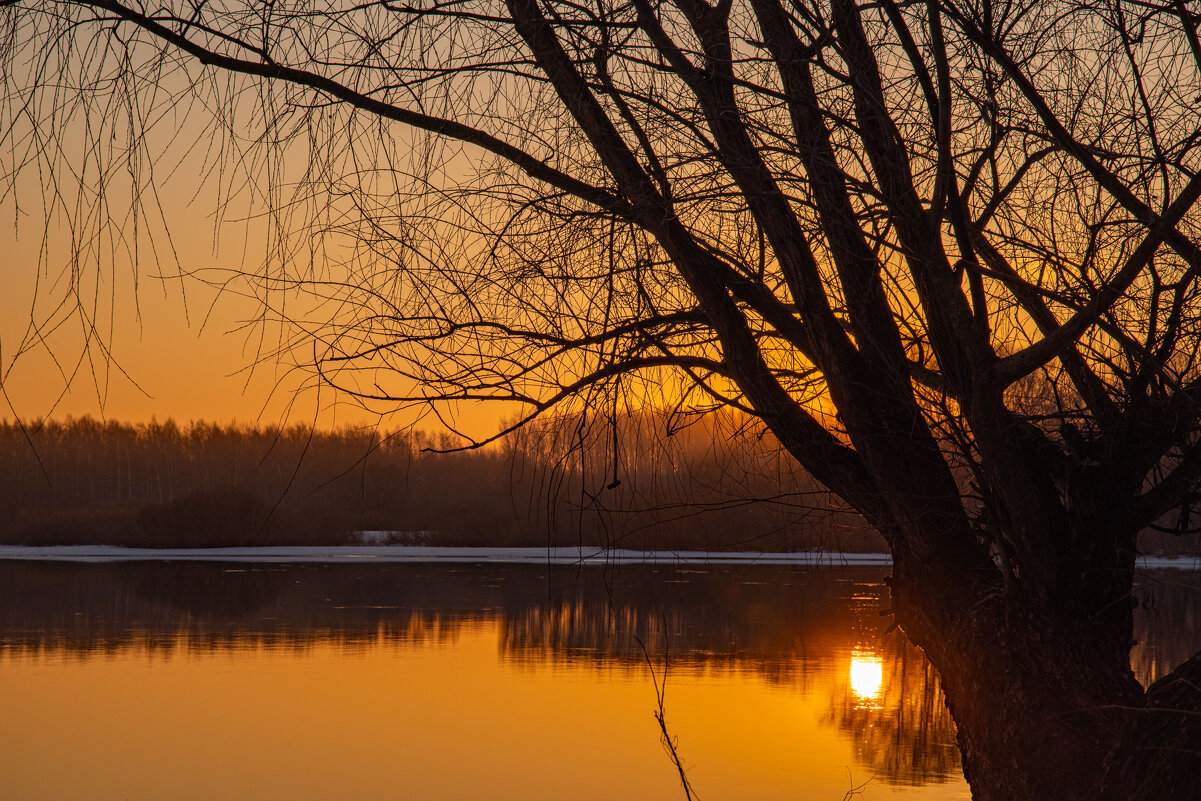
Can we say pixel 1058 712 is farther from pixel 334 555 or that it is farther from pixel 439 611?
pixel 334 555

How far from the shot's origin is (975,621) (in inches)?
96.7

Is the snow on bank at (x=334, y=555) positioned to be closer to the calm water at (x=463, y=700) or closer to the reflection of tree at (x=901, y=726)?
the calm water at (x=463, y=700)

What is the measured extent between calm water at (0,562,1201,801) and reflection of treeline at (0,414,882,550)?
1.38 meters

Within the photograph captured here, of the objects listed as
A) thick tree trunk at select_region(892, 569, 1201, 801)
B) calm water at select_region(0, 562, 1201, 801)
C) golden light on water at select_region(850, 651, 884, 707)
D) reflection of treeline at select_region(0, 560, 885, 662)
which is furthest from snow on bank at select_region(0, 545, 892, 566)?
thick tree trunk at select_region(892, 569, 1201, 801)

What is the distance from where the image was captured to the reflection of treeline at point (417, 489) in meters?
2.66

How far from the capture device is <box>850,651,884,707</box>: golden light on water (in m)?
9.66

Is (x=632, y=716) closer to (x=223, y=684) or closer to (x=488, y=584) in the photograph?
(x=223, y=684)

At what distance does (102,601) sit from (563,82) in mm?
15874

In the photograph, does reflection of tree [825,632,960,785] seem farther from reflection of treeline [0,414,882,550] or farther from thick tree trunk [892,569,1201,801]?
thick tree trunk [892,569,1201,801]

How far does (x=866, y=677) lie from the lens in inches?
420

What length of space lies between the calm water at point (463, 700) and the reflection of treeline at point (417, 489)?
1.38 metres

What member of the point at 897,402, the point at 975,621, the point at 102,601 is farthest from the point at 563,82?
the point at 102,601

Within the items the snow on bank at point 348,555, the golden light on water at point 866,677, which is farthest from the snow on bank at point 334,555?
the golden light on water at point 866,677

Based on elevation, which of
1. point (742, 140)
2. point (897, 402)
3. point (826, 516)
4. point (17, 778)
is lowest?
point (17, 778)
